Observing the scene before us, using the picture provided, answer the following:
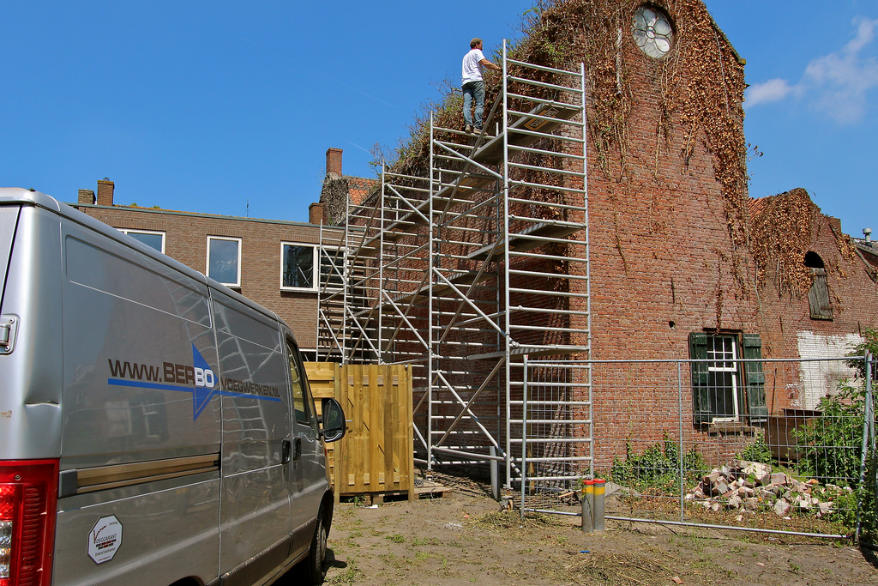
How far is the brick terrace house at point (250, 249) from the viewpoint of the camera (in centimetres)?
1995

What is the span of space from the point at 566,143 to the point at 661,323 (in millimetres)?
3551

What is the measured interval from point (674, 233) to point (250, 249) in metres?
12.7

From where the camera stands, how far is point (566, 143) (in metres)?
12.2

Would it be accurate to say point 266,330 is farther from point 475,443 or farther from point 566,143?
point 475,443

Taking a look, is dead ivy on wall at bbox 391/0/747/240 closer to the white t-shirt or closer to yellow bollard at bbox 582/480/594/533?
the white t-shirt

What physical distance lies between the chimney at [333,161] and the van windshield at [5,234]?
1147 inches

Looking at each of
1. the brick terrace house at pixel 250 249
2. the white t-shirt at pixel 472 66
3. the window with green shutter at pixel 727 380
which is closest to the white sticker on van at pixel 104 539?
the window with green shutter at pixel 727 380

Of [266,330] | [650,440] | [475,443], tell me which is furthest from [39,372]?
[475,443]

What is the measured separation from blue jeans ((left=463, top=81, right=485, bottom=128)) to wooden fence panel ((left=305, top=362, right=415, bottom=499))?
484cm

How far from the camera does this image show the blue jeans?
1232 cm

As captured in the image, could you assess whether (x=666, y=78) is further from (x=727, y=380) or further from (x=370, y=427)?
(x=370, y=427)

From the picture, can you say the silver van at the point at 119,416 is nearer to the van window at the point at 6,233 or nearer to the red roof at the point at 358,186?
the van window at the point at 6,233

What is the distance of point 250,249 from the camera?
67.8 ft

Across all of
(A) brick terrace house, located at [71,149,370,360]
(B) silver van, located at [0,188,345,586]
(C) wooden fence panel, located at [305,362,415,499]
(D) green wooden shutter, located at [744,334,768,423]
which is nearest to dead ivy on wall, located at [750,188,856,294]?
(D) green wooden shutter, located at [744,334,768,423]
